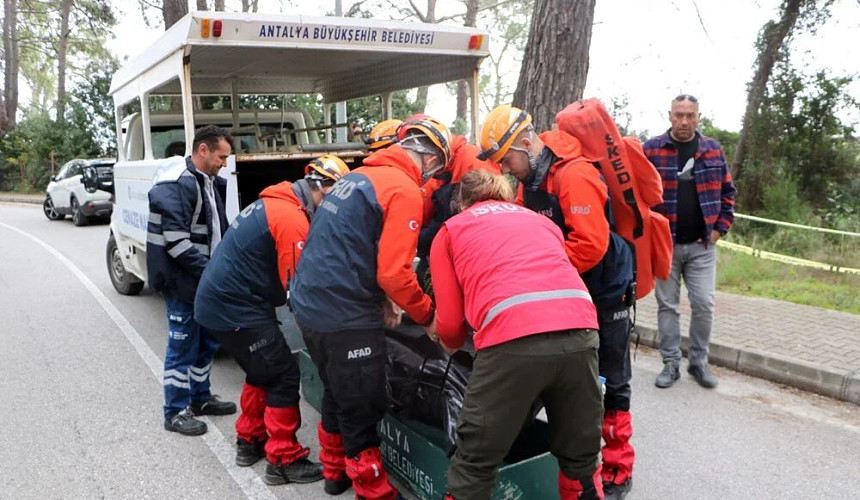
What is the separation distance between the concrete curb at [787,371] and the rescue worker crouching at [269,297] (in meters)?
3.41

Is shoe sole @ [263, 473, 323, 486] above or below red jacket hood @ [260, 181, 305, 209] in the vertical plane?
below

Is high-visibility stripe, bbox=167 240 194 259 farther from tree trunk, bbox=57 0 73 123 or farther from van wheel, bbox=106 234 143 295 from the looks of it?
tree trunk, bbox=57 0 73 123

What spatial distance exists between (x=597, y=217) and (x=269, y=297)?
1.80 metres

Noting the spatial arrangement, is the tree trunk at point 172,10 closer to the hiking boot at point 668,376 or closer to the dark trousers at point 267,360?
the dark trousers at point 267,360

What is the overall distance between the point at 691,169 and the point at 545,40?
303 cm

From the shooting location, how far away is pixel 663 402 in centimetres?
457

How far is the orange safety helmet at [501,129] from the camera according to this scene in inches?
126

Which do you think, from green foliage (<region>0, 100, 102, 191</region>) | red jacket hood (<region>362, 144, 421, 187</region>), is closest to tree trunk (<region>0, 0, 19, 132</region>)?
green foliage (<region>0, 100, 102, 191</region>)

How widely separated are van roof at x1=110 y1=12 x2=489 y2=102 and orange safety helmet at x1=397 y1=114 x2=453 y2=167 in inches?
78.0

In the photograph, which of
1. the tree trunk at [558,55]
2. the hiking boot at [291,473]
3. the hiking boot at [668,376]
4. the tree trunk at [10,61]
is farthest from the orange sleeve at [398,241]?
the tree trunk at [10,61]

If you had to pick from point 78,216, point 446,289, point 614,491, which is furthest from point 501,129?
point 78,216

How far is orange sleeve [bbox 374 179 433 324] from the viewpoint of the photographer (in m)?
2.93

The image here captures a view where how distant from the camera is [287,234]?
3.43 meters

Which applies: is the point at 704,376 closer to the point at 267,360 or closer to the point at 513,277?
the point at 513,277
